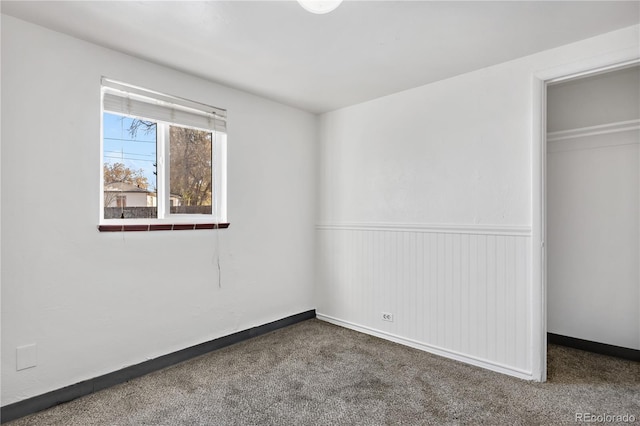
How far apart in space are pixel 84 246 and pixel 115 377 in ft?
3.03

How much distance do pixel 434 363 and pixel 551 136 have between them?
7.44 ft

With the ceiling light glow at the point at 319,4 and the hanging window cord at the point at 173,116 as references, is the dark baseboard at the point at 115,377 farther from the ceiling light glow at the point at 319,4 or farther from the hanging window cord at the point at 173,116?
the ceiling light glow at the point at 319,4

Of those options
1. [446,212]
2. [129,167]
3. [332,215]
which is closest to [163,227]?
[129,167]

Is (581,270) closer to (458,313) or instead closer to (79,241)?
(458,313)

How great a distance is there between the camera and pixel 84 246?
219 centimetres

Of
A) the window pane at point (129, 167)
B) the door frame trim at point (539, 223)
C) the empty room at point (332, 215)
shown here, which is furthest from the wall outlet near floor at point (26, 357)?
the door frame trim at point (539, 223)

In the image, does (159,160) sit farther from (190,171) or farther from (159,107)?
(159,107)

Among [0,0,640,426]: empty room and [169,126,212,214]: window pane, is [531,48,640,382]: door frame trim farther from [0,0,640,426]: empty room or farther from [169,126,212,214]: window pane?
[169,126,212,214]: window pane

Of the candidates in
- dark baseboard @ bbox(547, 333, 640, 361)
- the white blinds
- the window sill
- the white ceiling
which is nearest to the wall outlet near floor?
the window sill

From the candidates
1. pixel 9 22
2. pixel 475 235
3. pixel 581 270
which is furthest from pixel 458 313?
pixel 9 22

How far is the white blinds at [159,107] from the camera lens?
7.65 ft

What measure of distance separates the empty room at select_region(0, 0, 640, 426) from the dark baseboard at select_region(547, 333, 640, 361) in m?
0.02

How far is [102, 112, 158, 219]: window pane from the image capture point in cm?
239

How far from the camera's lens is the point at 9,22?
6.29ft
